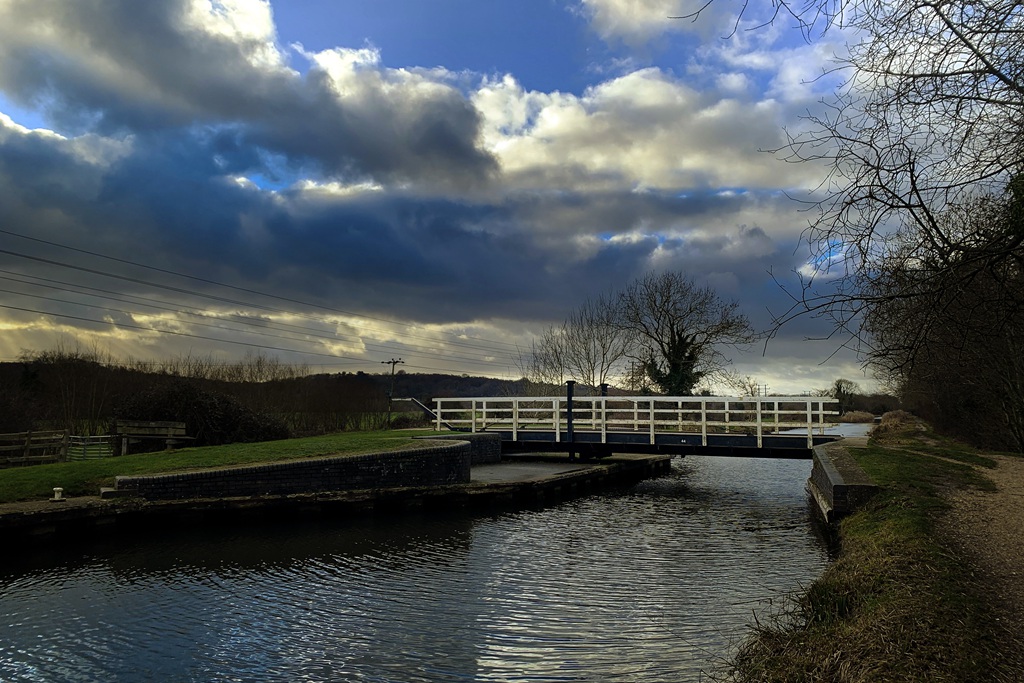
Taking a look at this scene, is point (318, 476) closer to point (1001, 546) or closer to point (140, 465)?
point (140, 465)

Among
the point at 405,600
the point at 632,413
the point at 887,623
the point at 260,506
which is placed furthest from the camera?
the point at 632,413

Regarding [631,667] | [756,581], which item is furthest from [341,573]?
[756,581]

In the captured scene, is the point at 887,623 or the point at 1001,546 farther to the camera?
the point at 1001,546

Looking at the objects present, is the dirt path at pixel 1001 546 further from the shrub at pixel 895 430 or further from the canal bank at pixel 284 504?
→ the shrub at pixel 895 430

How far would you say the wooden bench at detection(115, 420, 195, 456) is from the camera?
20.2 meters

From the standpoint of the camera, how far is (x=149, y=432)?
2111 cm

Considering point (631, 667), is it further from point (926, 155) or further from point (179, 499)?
point (179, 499)

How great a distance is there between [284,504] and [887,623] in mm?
11194

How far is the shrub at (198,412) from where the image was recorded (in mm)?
23641

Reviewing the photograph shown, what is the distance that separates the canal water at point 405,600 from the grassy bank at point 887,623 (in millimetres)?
774

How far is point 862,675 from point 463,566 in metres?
6.29

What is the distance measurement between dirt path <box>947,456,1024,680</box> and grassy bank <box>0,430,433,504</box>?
11.4m

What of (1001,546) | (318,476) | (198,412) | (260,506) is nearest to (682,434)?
(318,476)

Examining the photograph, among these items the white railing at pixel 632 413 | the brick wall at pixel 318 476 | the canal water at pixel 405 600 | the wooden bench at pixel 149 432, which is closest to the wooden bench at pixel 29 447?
the wooden bench at pixel 149 432
